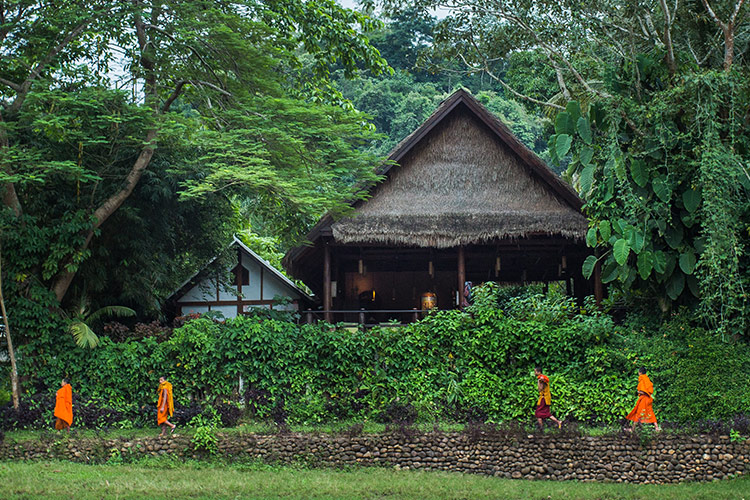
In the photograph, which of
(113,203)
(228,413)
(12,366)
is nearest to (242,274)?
(113,203)

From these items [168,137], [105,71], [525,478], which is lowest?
[525,478]

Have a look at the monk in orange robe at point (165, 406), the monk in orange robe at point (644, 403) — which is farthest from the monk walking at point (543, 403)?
the monk in orange robe at point (165, 406)

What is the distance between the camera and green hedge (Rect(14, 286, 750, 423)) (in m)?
11.7

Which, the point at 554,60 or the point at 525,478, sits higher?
the point at 554,60

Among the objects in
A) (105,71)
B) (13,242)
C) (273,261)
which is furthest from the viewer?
(273,261)

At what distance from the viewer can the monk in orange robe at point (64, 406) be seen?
463 inches

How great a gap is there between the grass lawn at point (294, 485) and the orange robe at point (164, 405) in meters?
0.84

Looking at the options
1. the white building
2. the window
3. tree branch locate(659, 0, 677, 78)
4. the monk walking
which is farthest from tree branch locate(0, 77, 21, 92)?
tree branch locate(659, 0, 677, 78)

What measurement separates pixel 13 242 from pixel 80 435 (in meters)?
3.55

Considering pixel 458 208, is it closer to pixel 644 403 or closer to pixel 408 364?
pixel 408 364

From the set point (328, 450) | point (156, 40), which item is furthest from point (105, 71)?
point (328, 450)

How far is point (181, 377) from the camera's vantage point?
12.3m

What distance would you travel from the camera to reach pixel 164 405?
1161 centimetres

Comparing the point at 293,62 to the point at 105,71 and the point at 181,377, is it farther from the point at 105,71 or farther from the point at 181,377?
the point at 181,377
